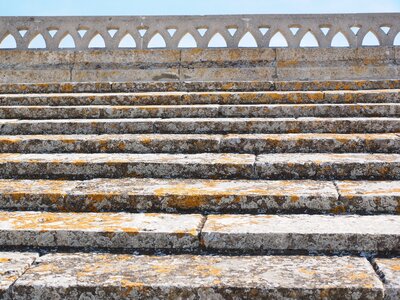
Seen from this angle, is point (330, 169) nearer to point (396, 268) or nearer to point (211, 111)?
point (396, 268)

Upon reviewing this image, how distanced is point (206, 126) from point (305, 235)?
5.93ft

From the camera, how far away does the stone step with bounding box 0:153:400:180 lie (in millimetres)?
3041

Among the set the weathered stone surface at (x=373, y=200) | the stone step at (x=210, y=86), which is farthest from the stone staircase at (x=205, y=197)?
the stone step at (x=210, y=86)

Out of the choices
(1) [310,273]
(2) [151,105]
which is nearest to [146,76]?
(2) [151,105]

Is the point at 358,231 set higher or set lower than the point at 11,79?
lower

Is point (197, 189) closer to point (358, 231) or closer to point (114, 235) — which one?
point (114, 235)

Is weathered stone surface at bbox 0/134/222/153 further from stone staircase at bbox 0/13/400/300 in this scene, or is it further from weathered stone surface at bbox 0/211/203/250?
weathered stone surface at bbox 0/211/203/250

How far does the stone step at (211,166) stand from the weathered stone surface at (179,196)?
144 mm

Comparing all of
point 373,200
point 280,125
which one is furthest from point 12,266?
point 280,125

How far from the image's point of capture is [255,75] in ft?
20.2

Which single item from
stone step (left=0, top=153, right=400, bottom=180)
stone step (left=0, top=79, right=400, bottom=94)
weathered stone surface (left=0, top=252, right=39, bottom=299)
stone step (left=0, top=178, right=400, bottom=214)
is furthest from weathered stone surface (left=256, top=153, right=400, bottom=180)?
stone step (left=0, top=79, right=400, bottom=94)

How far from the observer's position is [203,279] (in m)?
1.95

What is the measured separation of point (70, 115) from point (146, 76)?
6.64 ft

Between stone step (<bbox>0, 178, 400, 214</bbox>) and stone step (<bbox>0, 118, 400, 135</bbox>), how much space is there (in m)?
0.97
